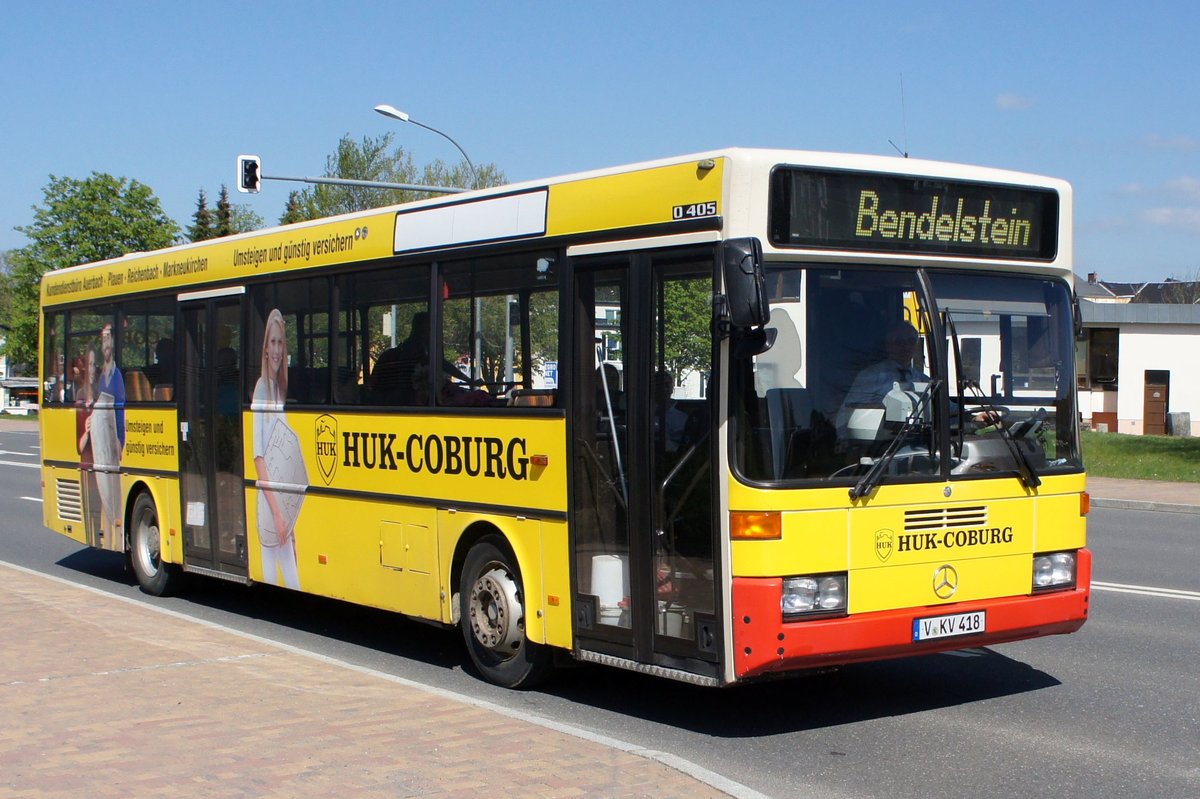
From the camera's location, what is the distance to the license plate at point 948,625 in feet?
24.5

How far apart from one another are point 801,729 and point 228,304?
674 centimetres

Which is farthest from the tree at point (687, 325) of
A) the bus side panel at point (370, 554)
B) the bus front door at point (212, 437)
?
the bus front door at point (212, 437)

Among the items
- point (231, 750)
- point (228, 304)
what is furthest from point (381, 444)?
point (231, 750)

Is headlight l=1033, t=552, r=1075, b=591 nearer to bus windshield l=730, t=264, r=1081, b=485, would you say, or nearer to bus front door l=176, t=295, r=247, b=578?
bus windshield l=730, t=264, r=1081, b=485

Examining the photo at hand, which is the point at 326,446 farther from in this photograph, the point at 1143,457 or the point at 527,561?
the point at 1143,457

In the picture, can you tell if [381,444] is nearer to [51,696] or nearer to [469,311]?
[469,311]

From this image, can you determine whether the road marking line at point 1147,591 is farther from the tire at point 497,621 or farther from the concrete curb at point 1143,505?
the concrete curb at point 1143,505

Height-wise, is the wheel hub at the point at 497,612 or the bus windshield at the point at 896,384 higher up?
the bus windshield at the point at 896,384

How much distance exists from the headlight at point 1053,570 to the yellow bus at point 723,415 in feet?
0.08

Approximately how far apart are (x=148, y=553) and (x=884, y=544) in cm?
870

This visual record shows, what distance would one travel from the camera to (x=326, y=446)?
35.4 ft

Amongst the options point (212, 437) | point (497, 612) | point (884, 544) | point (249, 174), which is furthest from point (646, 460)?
point (249, 174)

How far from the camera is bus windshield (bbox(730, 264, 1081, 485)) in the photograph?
727 cm

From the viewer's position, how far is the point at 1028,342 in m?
8.04
